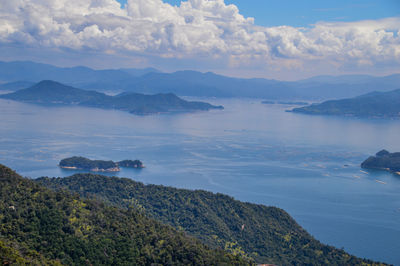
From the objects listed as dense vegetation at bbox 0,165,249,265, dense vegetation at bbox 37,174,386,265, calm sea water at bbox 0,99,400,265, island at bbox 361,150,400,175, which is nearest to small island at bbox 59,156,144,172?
calm sea water at bbox 0,99,400,265

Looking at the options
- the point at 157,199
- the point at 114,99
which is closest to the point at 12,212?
the point at 157,199

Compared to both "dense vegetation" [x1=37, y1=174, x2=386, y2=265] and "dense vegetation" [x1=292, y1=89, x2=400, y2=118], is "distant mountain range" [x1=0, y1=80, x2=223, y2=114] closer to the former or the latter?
"dense vegetation" [x1=292, y1=89, x2=400, y2=118]

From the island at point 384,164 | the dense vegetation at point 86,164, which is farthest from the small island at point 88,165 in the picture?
the island at point 384,164

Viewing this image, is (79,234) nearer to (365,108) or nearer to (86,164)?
(86,164)

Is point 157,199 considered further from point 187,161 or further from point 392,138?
point 392,138

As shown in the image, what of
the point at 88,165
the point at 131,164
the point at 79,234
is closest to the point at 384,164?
the point at 131,164

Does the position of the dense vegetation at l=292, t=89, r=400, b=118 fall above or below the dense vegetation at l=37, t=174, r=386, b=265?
above
